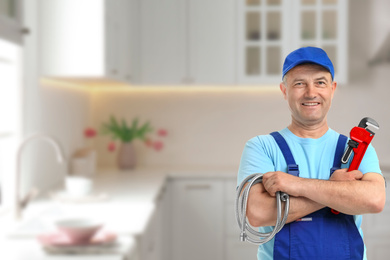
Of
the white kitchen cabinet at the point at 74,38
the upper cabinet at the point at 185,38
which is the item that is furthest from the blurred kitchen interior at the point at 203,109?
the white kitchen cabinet at the point at 74,38

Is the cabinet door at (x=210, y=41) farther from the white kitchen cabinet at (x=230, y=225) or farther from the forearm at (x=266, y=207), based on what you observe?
the forearm at (x=266, y=207)

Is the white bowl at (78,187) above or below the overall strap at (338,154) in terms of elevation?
below

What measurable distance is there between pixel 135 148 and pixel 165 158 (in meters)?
0.22

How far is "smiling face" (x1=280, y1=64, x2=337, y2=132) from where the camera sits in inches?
17.5

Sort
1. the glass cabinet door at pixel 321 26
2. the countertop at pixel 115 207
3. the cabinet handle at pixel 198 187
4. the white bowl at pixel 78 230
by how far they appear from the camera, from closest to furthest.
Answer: the white bowl at pixel 78 230
the countertop at pixel 115 207
the glass cabinet door at pixel 321 26
the cabinet handle at pixel 198 187

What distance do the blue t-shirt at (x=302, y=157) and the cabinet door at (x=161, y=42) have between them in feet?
8.32

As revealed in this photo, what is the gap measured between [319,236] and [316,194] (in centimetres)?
4

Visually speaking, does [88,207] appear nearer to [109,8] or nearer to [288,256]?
[109,8]

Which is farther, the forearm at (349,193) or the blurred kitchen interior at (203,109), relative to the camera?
the blurred kitchen interior at (203,109)

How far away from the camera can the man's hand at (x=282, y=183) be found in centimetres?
44

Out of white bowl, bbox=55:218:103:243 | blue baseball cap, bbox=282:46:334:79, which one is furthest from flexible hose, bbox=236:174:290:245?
white bowl, bbox=55:218:103:243

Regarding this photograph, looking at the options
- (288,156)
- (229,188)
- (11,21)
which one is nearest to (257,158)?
(288,156)

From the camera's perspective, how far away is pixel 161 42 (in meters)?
2.99

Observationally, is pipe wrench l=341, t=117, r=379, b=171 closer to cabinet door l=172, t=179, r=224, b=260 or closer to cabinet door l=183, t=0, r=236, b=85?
cabinet door l=172, t=179, r=224, b=260
